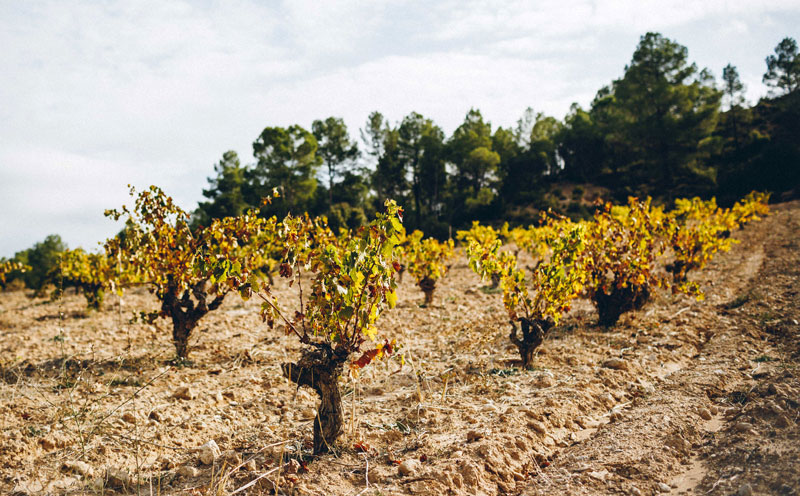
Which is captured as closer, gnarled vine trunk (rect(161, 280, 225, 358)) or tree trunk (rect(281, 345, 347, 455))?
tree trunk (rect(281, 345, 347, 455))

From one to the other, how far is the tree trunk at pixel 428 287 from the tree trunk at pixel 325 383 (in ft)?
20.7

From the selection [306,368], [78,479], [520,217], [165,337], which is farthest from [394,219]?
[520,217]

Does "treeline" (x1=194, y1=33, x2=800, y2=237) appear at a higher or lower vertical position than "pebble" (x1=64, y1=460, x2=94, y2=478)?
higher

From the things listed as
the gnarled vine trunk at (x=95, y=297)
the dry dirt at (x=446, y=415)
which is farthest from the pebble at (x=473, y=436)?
the gnarled vine trunk at (x=95, y=297)

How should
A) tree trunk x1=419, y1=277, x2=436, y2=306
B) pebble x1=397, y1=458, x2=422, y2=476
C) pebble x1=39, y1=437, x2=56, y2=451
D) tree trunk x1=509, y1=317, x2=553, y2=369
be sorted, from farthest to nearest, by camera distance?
tree trunk x1=419, y1=277, x2=436, y2=306 < tree trunk x1=509, y1=317, x2=553, y2=369 < pebble x1=39, y1=437, x2=56, y2=451 < pebble x1=397, y1=458, x2=422, y2=476

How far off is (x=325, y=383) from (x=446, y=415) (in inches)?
46.3

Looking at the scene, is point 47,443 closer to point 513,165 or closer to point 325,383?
point 325,383

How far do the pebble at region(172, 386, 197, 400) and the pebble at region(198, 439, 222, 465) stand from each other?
1.26 meters

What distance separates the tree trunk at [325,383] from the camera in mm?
3164

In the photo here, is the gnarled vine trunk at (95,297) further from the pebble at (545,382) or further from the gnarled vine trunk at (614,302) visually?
the gnarled vine trunk at (614,302)

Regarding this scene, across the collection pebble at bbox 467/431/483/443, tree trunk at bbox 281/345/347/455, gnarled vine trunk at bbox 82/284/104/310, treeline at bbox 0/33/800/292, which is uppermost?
treeline at bbox 0/33/800/292

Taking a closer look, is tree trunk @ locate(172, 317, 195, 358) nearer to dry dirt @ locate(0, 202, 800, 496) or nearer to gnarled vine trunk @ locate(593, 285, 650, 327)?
dry dirt @ locate(0, 202, 800, 496)

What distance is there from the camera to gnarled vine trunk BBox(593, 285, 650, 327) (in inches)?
263

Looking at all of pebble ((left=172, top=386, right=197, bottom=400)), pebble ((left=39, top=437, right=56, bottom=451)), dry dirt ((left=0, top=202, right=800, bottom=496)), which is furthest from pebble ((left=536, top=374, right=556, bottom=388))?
pebble ((left=39, top=437, right=56, bottom=451))
